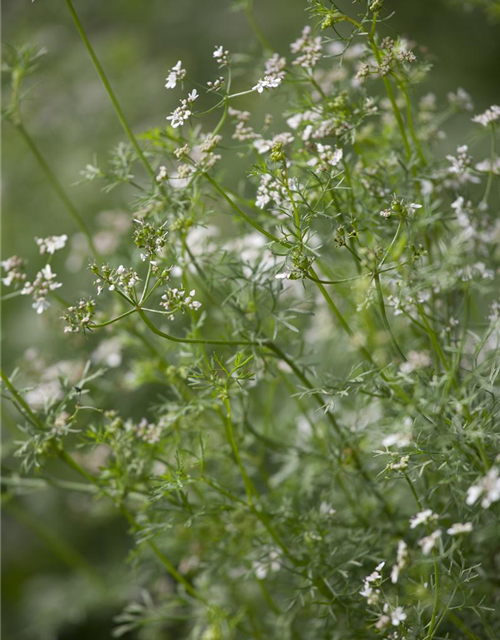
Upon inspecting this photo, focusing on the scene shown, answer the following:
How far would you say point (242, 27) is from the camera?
3508mm

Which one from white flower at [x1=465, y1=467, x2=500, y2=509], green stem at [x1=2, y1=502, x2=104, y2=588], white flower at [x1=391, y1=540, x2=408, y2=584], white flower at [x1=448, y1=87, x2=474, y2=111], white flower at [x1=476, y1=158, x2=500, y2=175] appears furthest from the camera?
green stem at [x1=2, y1=502, x2=104, y2=588]

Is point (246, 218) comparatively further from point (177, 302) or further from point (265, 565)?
point (265, 565)

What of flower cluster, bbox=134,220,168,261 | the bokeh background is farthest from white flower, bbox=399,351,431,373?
the bokeh background

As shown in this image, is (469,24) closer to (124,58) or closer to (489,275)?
(124,58)

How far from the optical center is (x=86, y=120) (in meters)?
3.17

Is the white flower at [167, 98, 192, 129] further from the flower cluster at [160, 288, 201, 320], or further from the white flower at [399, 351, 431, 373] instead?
the white flower at [399, 351, 431, 373]

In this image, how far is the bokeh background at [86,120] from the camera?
212 cm

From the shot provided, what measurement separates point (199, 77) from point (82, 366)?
228cm

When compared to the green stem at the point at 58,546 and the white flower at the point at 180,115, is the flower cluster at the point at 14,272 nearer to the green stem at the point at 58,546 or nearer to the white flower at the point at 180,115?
the white flower at the point at 180,115

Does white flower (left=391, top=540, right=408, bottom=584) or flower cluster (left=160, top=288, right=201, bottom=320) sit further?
flower cluster (left=160, top=288, right=201, bottom=320)

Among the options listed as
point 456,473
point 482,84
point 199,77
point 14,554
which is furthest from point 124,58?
point 456,473

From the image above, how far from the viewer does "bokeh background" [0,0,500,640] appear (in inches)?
83.3

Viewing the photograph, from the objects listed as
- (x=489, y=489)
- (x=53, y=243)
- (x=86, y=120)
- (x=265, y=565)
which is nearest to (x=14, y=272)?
(x=53, y=243)

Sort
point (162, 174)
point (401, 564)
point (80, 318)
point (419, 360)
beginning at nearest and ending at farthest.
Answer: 1. point (401, 564)
2. point (80, 318)
3. point (162, 174)
4. point (419, 360)
